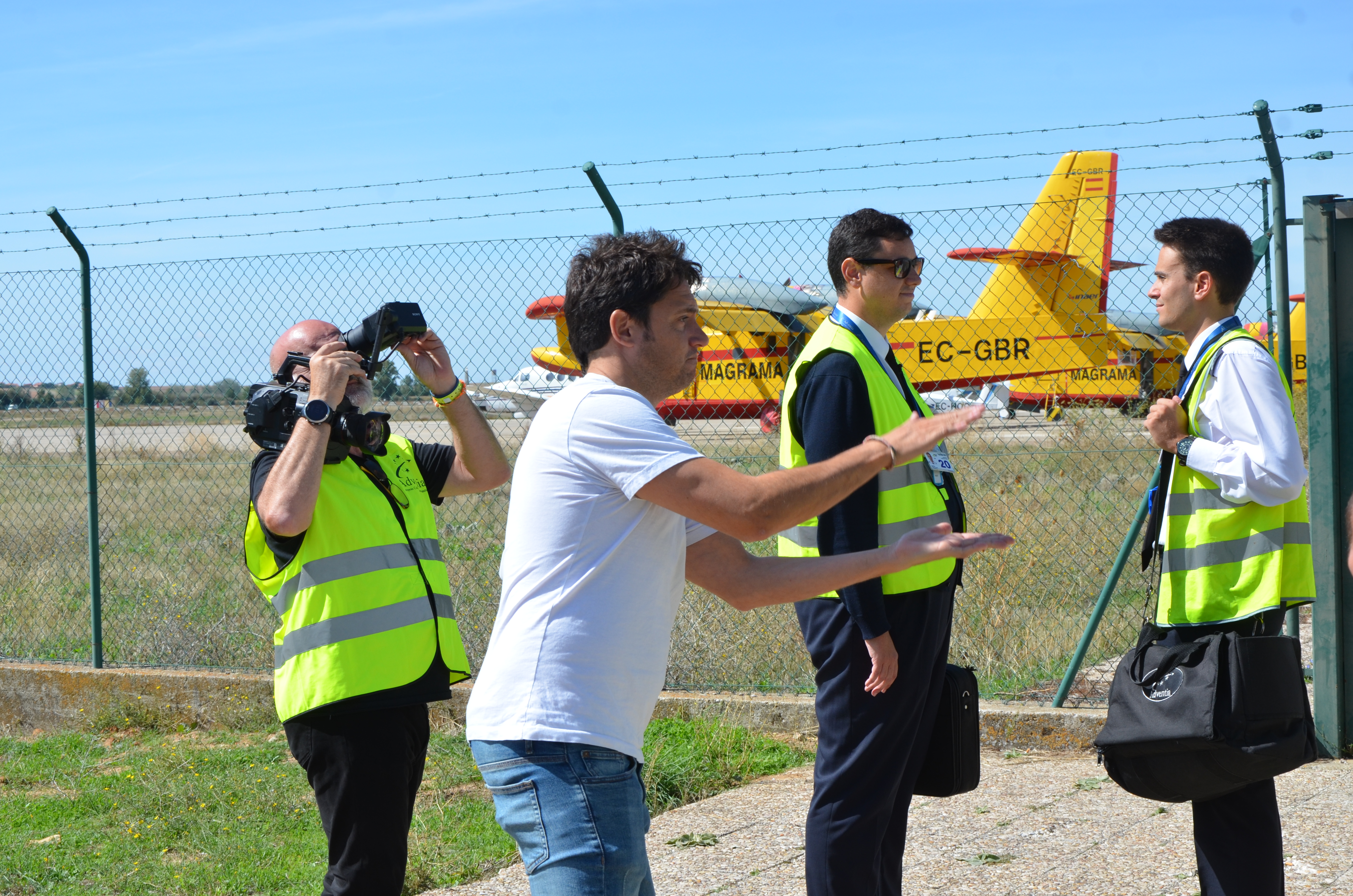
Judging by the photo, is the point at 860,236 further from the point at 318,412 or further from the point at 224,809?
the point at 224,809

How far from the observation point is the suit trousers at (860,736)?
303 cm

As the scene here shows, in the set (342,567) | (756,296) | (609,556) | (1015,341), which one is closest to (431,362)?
(342,567)

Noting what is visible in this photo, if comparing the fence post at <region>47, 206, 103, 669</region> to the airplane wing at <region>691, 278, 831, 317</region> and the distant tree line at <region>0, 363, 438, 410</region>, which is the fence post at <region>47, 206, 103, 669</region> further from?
the airplane wing at <region>691, 278, 831, 317</region>

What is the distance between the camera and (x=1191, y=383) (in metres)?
3.17

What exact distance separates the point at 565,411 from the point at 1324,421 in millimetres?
3950

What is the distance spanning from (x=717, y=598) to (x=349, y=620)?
4.68 meters

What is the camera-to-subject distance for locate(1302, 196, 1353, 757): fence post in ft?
16.1

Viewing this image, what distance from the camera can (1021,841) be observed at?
167 inches

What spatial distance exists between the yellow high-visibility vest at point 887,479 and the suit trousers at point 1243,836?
73 cm

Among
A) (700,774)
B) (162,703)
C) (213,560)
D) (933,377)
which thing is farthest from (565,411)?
(933,377)

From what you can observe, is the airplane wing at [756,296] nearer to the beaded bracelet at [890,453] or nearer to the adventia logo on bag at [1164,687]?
the beaded bracelet at [890,453]

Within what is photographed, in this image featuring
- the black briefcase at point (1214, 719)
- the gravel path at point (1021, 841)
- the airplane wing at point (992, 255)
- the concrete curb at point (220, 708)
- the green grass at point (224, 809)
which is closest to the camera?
the black briefcase at point (1214, 719)

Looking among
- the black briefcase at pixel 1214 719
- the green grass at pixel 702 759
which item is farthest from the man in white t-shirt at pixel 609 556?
the green grass at pixel 702 759

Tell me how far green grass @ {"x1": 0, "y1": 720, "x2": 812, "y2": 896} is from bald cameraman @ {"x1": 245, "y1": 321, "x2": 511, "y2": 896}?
144cm
